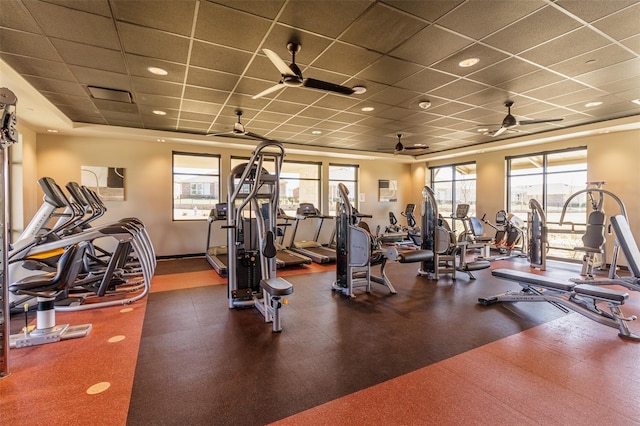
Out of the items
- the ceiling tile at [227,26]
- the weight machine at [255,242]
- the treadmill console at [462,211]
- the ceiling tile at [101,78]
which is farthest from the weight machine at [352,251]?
the treadmill console at [462,211]

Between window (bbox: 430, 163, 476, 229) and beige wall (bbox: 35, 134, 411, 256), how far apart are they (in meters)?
6.99

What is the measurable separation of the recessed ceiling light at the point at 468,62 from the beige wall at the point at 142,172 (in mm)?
6368

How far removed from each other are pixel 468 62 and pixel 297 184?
6.65 meters

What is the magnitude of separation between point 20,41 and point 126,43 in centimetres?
110

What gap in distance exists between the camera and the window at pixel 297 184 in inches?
385

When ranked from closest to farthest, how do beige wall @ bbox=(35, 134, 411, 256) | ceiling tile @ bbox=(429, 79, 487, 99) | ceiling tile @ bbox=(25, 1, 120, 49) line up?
ceiling tile @ bbox=(25, 1, 120, 49), ceiling tile @ bbox=(429, 79, 487, 99), beige wall @ bbox=(35, 134, 411, 256)

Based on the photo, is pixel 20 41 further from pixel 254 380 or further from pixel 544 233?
pixel 544 233

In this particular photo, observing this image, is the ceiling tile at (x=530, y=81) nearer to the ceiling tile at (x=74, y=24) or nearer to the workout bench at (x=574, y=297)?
the workout bench at (x=574, y=297)

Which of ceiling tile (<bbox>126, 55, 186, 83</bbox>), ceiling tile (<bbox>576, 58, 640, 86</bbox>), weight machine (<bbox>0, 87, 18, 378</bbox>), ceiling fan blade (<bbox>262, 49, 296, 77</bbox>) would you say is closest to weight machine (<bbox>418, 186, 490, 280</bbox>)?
ceiling tile (<bbox>576, 58, 640, 86</bbox>)

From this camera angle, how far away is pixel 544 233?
659cm

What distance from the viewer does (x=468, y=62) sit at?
154 inches

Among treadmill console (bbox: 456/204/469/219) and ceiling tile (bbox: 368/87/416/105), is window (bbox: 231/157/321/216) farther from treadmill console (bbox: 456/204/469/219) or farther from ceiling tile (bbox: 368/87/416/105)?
ceiling tile (bbox: 368/87/416/105)

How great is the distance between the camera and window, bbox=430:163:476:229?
1022cm

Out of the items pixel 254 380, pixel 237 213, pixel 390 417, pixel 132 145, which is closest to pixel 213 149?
pixel 132 145
